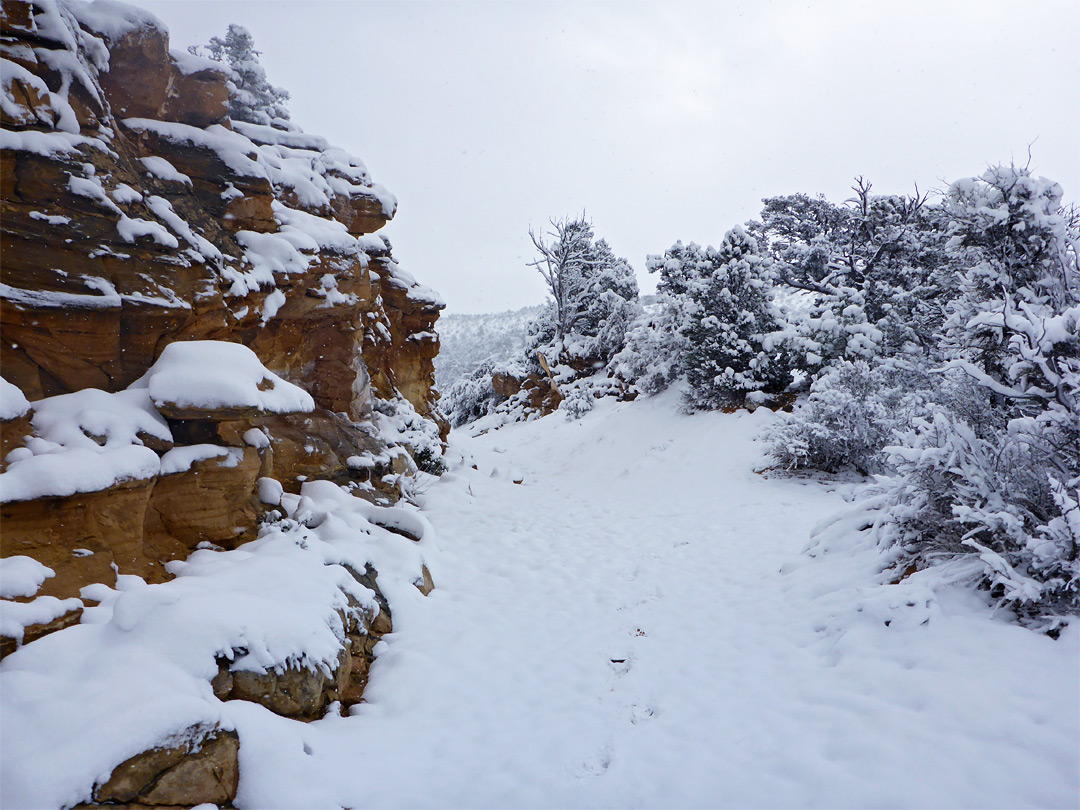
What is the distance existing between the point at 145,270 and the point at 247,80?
921cm

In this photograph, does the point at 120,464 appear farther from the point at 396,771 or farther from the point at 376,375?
the point at 376,375

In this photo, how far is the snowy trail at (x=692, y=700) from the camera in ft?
8.41

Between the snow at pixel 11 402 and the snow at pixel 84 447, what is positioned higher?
the snow at pixel 11 402

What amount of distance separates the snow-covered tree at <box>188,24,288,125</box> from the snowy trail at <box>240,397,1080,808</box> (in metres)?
9.06

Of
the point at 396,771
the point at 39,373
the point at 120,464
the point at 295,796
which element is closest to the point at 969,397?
the point at 396,771

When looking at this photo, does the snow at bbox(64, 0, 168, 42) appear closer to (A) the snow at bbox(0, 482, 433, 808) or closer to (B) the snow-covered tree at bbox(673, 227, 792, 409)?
(A) the snow at bbox(0, 482, 433, 808)

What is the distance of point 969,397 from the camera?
15.0 ft

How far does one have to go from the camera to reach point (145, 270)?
4113 mm

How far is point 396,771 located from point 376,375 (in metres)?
6.88

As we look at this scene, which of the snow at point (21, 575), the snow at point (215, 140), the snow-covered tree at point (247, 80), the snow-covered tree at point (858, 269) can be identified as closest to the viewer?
the snow at point (21, 575)

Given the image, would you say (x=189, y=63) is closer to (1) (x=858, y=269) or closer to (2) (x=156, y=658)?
(2) (x=156, y=658)

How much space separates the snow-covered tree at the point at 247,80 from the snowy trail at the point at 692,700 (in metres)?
9.06

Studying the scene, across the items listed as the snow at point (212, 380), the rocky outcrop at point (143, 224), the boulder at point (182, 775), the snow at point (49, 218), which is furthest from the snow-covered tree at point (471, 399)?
the boulder at point (182, 775)

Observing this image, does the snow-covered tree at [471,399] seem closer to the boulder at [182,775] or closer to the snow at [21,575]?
the snow at [21,575]
